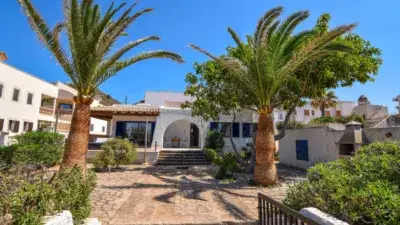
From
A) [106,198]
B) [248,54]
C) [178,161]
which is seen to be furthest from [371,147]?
[178,161]

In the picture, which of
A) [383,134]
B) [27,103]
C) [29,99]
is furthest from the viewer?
[29,99]

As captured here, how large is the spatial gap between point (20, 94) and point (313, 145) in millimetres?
31192

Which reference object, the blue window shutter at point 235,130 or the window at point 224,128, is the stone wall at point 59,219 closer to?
the window at point 224,128

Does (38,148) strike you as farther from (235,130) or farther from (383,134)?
(383,134)

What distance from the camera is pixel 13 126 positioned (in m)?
25.7

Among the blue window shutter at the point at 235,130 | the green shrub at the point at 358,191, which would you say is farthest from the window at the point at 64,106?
the green shrub at the point at 358,191

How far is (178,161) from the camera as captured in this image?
18.7 m

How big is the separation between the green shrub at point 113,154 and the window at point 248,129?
457 inches

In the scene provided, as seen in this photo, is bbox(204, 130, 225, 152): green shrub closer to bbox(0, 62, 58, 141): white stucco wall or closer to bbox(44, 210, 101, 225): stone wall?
bbox(44, 210, 101, 225): stone wall

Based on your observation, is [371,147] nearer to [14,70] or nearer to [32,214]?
[32,214]

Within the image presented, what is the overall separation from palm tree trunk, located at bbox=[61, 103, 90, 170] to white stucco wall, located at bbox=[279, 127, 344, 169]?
14.3 m

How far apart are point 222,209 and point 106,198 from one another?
14.8 feet

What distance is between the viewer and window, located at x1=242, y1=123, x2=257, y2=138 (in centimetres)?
2288

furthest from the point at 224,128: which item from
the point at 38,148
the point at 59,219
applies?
the point at 59,219
